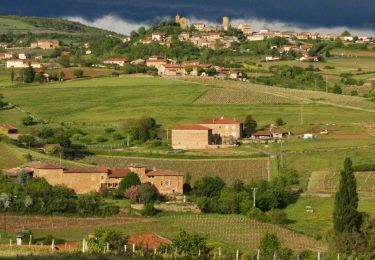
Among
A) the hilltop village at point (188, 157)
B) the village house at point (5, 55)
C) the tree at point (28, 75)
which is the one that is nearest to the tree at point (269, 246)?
the hilltop village at point (188, 157)

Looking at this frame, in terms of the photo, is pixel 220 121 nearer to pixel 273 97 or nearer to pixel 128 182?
pixel 273 97

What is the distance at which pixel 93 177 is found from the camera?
55.5 metres

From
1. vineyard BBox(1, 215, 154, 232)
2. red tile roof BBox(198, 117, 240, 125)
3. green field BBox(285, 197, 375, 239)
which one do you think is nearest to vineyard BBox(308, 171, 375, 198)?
green field BBox(285, 197, 375, 239)

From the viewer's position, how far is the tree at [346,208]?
39.4 meters

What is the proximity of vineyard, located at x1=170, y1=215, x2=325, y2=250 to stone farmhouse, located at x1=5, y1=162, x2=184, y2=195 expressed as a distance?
8242mm

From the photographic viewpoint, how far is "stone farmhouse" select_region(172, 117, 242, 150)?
7075 cm

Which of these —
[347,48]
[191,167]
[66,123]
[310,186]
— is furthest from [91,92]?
[347,48]

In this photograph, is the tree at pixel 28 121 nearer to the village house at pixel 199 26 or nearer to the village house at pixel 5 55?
the village house at pixel 5 55

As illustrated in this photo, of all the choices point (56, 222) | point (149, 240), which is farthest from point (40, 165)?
point (149, 240)

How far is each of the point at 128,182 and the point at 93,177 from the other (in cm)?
265

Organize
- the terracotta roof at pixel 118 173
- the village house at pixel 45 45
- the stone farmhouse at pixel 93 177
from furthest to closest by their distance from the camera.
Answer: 1. the village house at pixel 45 45
2. the terracotta roof at pixel 118 173
3. the stone farmhouse at pixel 93 177

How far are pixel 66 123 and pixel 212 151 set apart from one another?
588 inches

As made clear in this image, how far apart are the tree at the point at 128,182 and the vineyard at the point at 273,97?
33.4 metres

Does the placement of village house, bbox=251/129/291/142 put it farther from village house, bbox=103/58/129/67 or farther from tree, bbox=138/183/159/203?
village house, bbox=103/58/129/67
